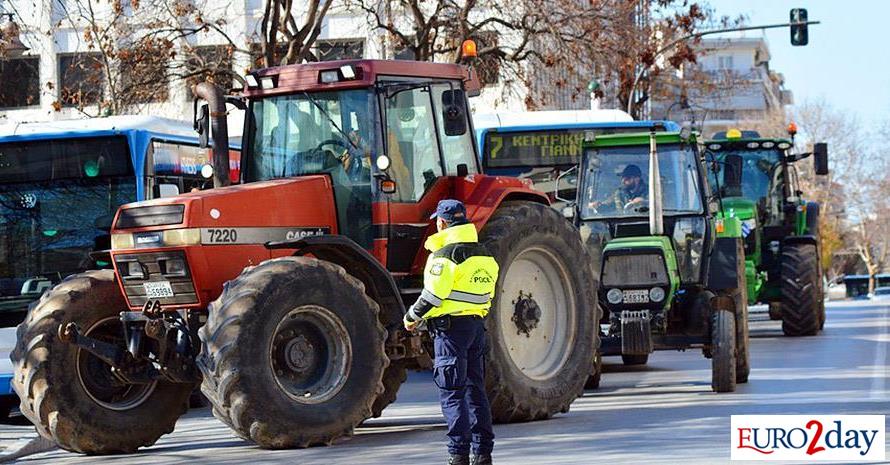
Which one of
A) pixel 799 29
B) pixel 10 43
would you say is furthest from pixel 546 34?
pixel 10 43

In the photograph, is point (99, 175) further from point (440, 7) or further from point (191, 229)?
point (440, 7)

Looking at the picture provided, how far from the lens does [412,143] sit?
46.5 ft

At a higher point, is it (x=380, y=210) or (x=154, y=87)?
(x=154, y=87)

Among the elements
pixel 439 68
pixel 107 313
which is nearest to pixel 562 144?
pixel 439 68

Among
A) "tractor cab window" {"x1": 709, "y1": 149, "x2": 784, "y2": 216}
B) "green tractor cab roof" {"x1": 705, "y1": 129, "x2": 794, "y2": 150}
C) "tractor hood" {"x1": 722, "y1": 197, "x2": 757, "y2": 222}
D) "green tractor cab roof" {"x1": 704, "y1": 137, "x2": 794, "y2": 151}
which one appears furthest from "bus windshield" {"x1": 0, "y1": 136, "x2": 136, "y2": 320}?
"tractor cab window" {"x1": 709, "y1": 149, "x2": 784, "y2": 216}

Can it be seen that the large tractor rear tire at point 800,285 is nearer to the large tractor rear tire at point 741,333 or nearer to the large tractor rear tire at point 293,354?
the large tractor rear tire at point 741,333

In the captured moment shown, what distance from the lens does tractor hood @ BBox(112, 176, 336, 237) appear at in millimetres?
12734

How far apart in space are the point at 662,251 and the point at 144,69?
1465cm

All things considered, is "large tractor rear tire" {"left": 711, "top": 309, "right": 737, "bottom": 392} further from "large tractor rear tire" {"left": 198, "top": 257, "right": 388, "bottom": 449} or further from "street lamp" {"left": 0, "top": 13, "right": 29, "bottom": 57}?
"street lamp" {"left": 0, "top": 13, "right": 29, "bottom": 57}

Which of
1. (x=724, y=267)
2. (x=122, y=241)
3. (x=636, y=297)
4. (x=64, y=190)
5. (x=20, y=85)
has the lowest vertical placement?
(x=636, y=297)

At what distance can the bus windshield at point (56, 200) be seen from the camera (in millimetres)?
19422

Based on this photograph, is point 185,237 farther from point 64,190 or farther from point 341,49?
point 341,49

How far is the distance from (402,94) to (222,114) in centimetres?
146

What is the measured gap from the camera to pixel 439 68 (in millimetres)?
14430
